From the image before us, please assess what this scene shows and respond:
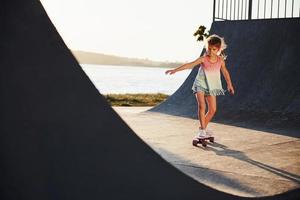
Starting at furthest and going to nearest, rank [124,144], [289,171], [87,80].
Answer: [289,171], [124,144], [87,80]

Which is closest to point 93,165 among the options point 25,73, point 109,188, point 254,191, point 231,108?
point 109,188

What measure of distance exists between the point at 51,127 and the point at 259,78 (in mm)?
7826

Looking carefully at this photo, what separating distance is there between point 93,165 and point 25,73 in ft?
1.97

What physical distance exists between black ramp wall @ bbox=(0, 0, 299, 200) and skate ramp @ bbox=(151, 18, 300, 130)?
6.00m

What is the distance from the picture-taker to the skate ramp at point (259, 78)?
338 inches

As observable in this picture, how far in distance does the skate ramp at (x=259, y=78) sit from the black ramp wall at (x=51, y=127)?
600 cm

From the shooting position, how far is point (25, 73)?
2154mm

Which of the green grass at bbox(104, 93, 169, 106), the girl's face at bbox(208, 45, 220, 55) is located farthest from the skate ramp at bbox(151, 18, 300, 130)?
the green grass at bbox(104, 93, 169, 106)

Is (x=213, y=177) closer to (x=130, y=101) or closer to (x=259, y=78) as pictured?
(x=259, y=78)

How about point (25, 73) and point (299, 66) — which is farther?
point (299, 66)

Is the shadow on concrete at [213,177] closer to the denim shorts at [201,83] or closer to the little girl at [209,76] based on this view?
the little girl at [209,76]

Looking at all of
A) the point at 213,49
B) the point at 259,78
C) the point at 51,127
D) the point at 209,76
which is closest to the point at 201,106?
the point at 209,76

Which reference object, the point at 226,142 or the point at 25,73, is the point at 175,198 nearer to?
the point at 25,73

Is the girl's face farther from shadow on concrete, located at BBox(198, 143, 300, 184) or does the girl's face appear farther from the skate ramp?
the skate ramp
